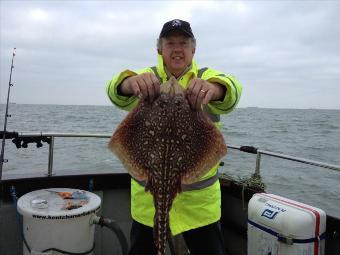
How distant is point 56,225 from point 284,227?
222 cm

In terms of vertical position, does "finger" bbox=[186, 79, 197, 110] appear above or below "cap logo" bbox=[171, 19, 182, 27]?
below

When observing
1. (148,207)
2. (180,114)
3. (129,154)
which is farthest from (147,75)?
(148,207)

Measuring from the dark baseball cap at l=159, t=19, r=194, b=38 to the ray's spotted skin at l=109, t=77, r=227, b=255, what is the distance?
2.07 ft

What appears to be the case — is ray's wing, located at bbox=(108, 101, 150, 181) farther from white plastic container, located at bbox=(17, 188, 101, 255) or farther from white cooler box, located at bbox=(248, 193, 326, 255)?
white cooler box, located at bbox=(248, 193, 326, 255)

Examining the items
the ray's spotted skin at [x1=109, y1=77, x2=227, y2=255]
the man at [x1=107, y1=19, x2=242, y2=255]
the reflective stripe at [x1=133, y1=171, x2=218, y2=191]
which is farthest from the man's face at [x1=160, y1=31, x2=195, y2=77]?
the reflective stripe at [x1=133, y1=171, x2=218, y2=191]

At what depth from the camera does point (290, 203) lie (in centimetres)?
361

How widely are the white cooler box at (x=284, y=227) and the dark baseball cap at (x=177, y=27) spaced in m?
1.92

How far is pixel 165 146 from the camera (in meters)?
2.18

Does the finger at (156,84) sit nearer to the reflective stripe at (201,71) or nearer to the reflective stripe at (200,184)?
the reflective stripe at (201,71)

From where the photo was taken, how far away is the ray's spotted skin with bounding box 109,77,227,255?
2158 millimetres

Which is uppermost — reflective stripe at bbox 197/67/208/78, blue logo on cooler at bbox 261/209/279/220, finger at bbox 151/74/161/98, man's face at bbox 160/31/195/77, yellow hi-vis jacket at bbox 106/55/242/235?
man's face at bbox 160/31/195/77

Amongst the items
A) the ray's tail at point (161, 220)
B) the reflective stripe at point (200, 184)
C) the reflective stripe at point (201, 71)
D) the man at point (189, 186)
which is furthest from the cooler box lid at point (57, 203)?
the reflective stripe at point (201, 71)

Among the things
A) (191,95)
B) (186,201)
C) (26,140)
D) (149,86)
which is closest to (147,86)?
(149,86)

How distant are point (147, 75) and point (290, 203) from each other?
2191 mm
